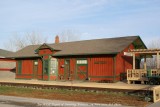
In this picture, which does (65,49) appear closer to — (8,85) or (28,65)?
(28,65)

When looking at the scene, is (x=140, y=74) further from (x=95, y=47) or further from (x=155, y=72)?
(x=95, y=47)

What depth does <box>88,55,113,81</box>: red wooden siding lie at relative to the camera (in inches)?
1008

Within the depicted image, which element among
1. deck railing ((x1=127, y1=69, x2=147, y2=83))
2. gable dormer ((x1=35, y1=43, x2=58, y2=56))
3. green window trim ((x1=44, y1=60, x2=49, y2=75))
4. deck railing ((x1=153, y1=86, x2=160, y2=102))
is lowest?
deck railing ((x1=153, y1=86, x2=160, y2=102))

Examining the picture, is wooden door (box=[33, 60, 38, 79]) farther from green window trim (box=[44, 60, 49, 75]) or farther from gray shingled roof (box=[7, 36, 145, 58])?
green window trim (box=[44, 60, 49, 75])

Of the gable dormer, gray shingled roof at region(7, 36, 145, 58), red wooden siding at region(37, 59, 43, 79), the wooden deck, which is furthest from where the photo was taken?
red wooden siding at region(37, 59, 43, 79)

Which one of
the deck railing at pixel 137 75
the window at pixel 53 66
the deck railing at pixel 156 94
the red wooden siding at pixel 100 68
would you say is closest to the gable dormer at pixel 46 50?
the window at pixel 53 66

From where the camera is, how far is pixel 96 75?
2634 centimetres

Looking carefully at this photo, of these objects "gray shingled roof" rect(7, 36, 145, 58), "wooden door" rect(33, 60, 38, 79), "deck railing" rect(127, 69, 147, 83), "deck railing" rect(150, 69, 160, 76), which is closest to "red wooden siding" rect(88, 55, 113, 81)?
"gray shingled roof" rect(7, 36, 145, 58)

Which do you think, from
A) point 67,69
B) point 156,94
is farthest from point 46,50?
point 156,94

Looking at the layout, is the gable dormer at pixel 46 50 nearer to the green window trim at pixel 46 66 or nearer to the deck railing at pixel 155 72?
the green window trim at pixel 46 66

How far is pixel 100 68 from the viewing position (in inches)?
1030

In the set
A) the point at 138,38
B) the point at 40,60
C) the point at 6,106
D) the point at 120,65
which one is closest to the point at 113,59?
the point at 120,65

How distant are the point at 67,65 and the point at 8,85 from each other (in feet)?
22.6

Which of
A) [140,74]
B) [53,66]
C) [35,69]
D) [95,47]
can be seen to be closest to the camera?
[140,74]
